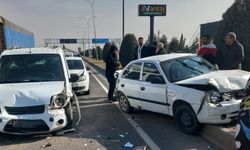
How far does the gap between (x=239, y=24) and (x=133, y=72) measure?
4.10 m

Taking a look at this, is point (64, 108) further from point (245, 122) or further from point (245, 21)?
point (245, 21)

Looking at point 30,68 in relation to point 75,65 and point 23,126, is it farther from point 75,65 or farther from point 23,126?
point 75,65

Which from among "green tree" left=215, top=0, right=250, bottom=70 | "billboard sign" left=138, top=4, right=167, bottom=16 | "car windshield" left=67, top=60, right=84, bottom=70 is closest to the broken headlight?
"car windshield" left=67, top=60, right=84, bottom=70

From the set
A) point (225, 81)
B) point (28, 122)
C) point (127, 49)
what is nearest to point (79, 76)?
point (28, 122)

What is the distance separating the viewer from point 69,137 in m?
7.02

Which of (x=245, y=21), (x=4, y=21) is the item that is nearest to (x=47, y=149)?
(x=245, y=21)

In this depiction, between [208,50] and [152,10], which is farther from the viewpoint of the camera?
[152,10]

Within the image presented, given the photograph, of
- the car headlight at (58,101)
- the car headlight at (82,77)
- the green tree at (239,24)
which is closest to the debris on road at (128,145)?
the car headlight at (58,101)

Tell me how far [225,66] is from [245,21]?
2.32 metres

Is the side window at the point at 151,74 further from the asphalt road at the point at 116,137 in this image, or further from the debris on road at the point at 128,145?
the debris on road at the point at 128,145

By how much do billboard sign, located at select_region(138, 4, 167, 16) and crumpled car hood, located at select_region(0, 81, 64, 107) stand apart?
16.9 metres

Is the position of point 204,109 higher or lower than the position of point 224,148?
higher

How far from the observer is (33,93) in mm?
6926

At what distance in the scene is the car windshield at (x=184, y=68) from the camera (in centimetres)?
761
